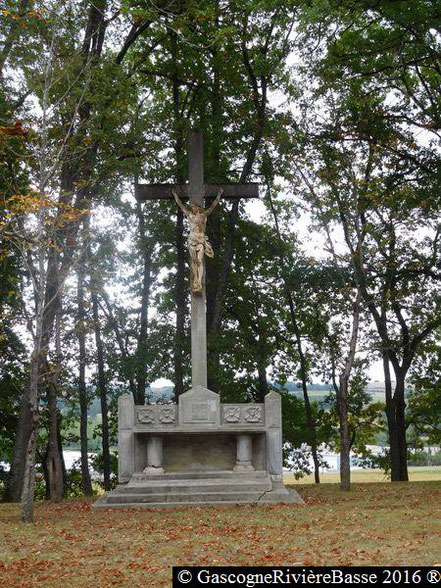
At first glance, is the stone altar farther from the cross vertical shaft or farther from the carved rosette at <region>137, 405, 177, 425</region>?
the cross vertical shaft

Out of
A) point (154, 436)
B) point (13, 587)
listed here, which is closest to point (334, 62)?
point (154, 436)

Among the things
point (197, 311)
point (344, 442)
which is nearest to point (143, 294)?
point (197, 311)

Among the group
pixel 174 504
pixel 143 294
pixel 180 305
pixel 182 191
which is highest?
pixel 182 191

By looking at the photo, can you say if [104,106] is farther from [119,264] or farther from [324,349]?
[324,349]

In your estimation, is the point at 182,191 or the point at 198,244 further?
the point at 182,191

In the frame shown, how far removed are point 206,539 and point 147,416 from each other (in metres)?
6.29

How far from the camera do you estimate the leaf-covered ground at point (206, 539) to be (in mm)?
7512

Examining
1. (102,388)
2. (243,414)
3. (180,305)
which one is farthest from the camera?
(102,388)

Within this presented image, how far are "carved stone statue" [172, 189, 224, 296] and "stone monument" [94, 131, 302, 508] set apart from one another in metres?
0.02

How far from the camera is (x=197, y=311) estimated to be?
15969 millimetres

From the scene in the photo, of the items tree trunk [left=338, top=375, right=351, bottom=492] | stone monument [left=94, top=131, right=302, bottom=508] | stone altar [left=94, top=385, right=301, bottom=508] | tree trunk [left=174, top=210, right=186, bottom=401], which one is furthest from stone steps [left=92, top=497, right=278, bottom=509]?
tree trunk [left=174, top=210, right=186, bottom=401]

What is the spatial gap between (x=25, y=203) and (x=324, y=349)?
1489 cm

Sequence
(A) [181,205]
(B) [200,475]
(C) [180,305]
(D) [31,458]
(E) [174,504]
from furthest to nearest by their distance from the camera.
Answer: (C) [180,305] → (A) [181,205] → (B) [200,475] → (E) [174,504] → (D) [31,458]

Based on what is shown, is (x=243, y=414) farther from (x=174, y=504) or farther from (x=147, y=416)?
(x=174, y=504)
